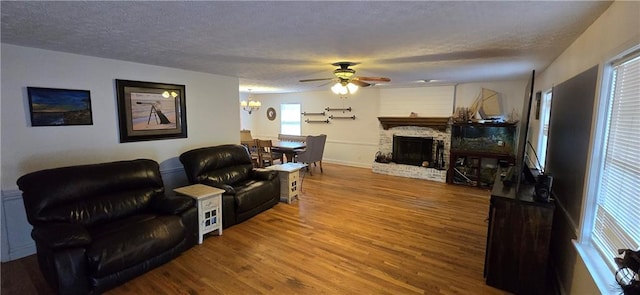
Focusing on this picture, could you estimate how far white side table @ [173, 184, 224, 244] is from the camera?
128 inches

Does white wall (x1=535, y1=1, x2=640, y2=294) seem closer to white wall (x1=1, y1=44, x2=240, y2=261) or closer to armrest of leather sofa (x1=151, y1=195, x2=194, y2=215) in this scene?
armrest of leather sofa (x1=151, y1=195, x2=194, y2=215)

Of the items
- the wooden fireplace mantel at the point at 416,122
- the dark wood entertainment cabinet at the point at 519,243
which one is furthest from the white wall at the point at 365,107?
the dark wood entertainment cabinet at the point at 519,243

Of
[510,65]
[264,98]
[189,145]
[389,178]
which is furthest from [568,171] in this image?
[264,98]

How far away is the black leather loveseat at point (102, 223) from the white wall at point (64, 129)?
1.63 feet

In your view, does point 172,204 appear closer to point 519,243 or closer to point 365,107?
point 519,243

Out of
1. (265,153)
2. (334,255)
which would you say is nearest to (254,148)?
(265,153)

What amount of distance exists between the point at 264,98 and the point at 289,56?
6.56 m

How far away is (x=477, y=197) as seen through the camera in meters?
5.10

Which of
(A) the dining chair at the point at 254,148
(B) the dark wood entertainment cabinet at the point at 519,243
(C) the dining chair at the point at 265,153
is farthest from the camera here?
(A) the dining chair at the point at 254,148

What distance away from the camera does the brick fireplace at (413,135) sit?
6.30m

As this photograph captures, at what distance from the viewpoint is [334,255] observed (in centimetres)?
303

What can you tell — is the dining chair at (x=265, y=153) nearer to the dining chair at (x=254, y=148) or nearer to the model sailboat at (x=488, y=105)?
the dining chair at (x=254, y=148)

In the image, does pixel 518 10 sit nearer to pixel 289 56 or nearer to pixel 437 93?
pixel 289 56

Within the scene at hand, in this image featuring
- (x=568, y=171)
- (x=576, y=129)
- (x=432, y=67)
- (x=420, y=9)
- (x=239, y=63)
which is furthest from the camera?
(x=432, y=67)
